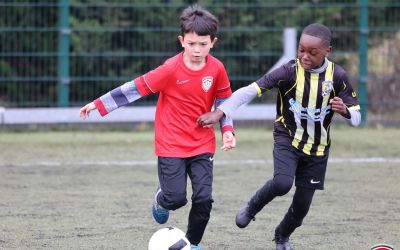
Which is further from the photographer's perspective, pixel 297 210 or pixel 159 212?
pixel 159 212

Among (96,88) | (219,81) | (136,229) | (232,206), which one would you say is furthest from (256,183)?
(96,88)

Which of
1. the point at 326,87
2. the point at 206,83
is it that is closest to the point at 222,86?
the point at 206,83

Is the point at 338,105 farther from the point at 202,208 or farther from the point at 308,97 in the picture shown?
the point at 202,208

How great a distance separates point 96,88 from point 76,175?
4.27 m

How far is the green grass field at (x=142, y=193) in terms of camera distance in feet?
22.0

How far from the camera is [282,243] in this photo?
6.37 meters

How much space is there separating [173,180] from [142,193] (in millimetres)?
2695

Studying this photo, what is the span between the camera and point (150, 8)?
1403 cm

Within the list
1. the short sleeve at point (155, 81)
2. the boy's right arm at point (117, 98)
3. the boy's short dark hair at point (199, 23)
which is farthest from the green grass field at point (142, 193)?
the boy's short dark hair at point (199, 23)

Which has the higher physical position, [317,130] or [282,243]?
[317,130]

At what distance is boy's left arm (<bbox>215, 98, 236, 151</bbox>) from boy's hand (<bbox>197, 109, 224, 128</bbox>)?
0.32ft

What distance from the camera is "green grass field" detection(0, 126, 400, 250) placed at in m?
6.70

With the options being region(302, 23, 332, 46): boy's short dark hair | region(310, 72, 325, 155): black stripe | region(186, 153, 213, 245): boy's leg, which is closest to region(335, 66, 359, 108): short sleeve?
region(310, 72, 325, 155): black stripe

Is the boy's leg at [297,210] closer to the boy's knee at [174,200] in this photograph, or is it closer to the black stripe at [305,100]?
the black stripe at [305,100]
